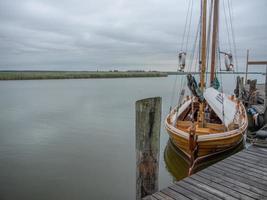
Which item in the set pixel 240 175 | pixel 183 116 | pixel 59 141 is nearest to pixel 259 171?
pixel 240 175

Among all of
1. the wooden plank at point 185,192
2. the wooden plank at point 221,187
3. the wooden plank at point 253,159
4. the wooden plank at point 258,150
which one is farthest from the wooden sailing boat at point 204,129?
the wooden plank at point 185,192

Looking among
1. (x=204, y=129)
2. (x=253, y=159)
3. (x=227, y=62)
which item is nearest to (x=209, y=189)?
(x=253, y=159)

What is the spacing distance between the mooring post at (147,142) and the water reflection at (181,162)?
273 cm

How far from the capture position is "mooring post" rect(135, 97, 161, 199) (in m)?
2.61

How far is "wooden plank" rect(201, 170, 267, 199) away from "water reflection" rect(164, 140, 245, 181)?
6.06ft

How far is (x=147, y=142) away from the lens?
271cm

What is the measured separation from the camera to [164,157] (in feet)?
21.9

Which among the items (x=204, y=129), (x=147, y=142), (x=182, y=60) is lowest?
(x=204, y=129)

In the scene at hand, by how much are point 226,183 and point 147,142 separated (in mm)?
1462

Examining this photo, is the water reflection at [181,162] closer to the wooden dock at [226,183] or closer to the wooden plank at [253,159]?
the wooden plank at [253,159]

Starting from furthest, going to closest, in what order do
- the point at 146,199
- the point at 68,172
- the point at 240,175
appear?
the point at 68,172 → the point at 240,175 → the point at 146,199

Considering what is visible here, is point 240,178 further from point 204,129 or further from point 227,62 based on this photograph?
point 227,62

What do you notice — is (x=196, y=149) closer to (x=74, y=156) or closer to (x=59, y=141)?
(x=74, y=156)

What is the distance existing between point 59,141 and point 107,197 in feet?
13.6
